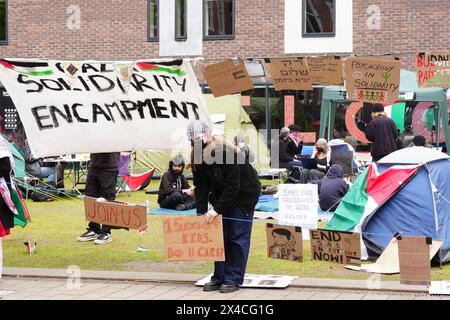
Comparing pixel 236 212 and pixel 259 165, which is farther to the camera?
pixel 259 165

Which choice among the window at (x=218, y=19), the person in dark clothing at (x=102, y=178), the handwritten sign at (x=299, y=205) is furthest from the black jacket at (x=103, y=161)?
the window at (x=218, y=19)

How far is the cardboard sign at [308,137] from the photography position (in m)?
21.4

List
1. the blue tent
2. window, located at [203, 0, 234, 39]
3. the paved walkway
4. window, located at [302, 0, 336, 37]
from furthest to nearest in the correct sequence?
window, located at [203, 0, 234, 39] → window, located at [302, 0, 336, 37] → the blue tent → the paved walkway

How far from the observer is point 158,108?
903 centimetres

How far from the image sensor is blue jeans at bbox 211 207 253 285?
7.71m

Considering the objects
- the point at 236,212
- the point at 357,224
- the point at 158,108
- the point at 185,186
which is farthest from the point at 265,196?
the point at 236,212

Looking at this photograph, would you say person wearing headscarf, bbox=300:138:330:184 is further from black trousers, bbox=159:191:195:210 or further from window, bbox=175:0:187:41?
window, bbox=175:0:187:41

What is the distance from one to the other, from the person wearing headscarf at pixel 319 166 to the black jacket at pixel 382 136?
1.50 m

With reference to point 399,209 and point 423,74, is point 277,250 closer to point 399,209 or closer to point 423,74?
point 399,209

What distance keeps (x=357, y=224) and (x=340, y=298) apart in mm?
2585

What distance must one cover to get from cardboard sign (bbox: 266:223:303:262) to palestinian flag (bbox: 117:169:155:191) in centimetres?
888

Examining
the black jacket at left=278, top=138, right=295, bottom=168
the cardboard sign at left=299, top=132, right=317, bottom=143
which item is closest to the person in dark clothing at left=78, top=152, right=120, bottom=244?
the black jacket at left=278, top=138, right=295, bottom=168

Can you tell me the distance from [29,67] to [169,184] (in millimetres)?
5709

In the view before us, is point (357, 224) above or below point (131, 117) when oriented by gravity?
below
